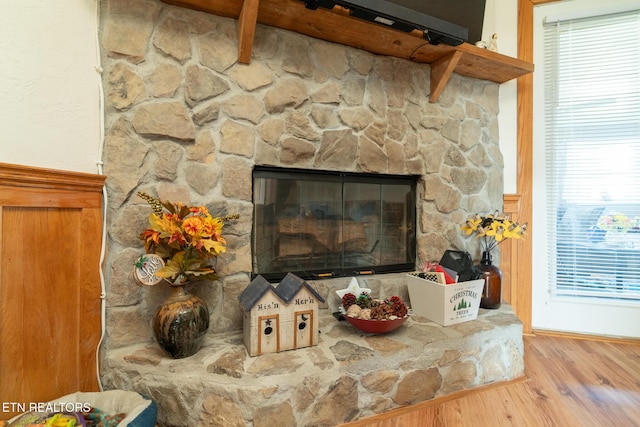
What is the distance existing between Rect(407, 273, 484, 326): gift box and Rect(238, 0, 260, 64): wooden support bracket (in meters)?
1.56

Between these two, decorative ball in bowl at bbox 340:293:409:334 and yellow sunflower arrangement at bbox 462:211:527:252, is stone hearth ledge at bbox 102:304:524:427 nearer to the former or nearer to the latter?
decorative ball in bowl at bbox 340:293:409:334

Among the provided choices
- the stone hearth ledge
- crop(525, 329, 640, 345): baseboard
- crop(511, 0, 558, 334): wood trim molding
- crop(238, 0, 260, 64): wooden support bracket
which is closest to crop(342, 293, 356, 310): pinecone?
the stone hearth ledge

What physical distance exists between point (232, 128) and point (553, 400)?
7.03ft

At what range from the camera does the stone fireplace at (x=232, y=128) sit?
1.39 m

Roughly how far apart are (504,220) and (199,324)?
1.91 m

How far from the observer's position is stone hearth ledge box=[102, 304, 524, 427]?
3.94ft

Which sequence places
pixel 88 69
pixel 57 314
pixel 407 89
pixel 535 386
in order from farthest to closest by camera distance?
pixel 407 89 → pixel 535 386 → pixel 88 69 → pixel 57 314

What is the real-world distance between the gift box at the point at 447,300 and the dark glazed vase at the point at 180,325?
1219mm

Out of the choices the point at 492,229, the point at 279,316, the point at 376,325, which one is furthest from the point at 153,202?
the point at 492,229

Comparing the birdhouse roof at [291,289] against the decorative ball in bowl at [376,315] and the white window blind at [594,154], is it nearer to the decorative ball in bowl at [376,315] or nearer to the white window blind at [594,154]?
the decorative ball in bowl at [376,315]

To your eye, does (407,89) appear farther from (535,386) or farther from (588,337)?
(588,337)

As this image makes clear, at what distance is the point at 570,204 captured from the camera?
229 cm

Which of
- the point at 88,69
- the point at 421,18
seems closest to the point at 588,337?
the point at 421,18

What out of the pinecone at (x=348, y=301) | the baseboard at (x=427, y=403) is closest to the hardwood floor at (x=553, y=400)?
the baseboard at (x=427, y=403)
